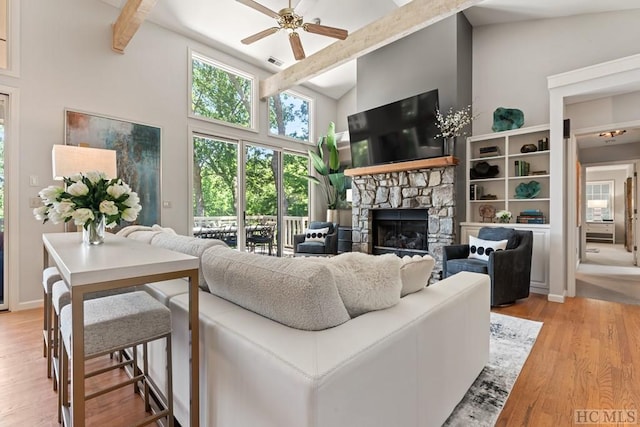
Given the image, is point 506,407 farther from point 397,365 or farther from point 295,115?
point 295,115

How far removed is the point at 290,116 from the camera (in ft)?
20.3

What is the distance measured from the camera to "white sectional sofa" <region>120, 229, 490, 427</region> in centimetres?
82

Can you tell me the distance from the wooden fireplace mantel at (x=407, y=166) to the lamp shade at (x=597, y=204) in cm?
826

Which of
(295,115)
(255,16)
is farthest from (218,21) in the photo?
(295,115)

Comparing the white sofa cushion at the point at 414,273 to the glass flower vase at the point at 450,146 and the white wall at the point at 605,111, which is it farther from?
the white wall at the point at 605,111

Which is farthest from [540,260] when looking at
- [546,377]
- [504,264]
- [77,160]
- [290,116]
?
[77,160]

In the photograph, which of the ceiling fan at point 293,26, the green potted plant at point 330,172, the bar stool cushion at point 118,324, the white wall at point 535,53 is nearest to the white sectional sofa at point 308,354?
the bar stool cushion at point 118,324

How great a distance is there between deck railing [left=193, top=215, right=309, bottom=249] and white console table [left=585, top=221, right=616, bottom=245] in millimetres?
8560

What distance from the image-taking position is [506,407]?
64.0 inches

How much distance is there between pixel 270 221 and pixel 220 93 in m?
2.40

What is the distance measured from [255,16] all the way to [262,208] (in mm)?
3022

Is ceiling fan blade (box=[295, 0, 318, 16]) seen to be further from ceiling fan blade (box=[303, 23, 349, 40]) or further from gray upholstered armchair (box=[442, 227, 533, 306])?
gray upholstered armchair (box=[442, 227, 533, 306])

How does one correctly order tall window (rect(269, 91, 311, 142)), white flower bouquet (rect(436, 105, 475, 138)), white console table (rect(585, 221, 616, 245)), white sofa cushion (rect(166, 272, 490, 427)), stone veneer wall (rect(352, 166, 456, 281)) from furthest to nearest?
white console table (rect(585, 221, 616, 245)), tall window (rect(269, 91, 311, 142)), stone veneer wall (rect(352, 166, 456, 281)), white flower bouquet (rect(436, 105, 475, 138)), white sofa cushion (rect(166, 272, 490, 427))

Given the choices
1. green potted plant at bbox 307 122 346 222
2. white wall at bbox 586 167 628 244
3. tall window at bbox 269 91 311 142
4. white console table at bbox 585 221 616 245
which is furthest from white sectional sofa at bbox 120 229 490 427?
white wall at bbox 586 167 628 244
